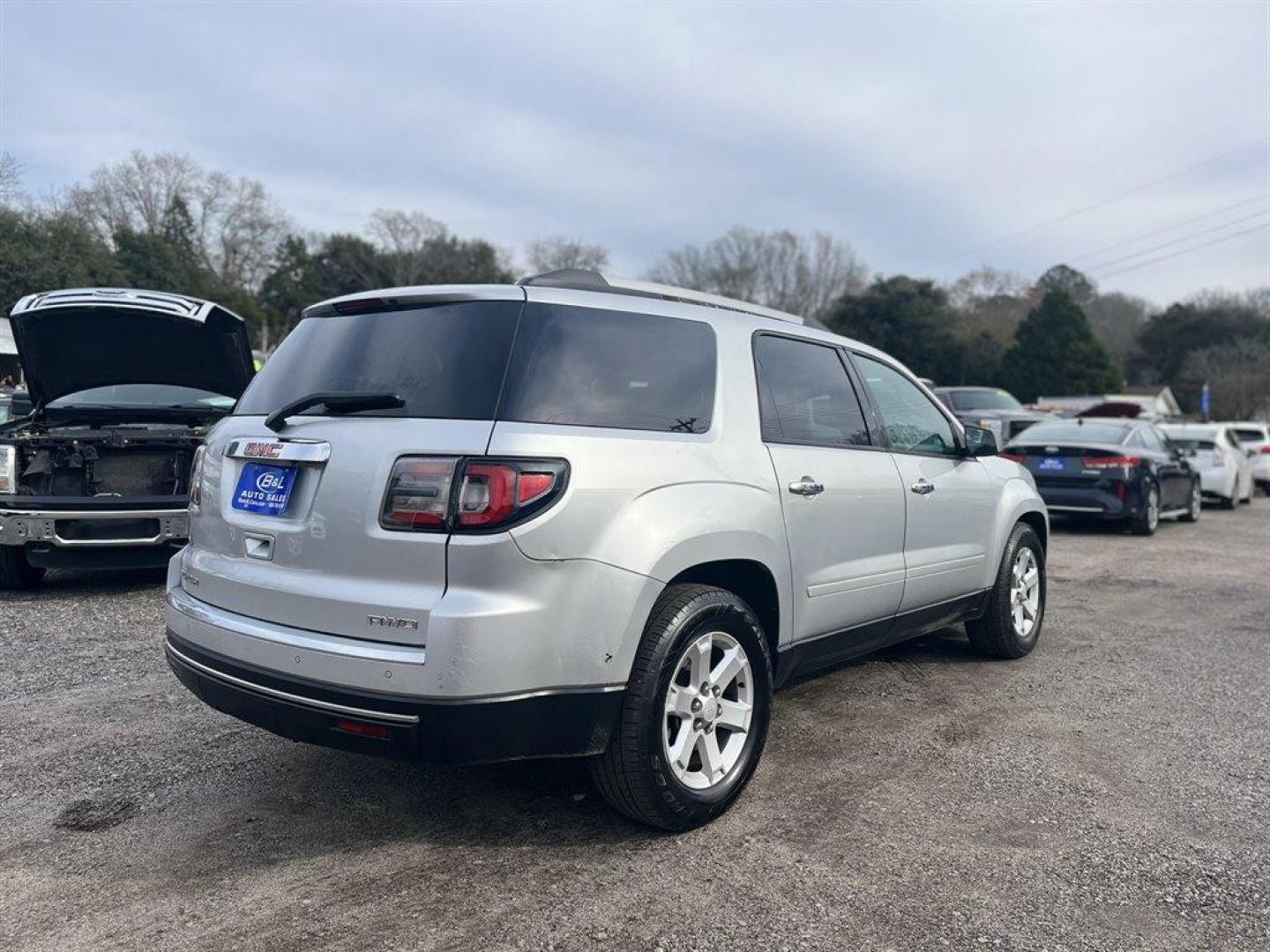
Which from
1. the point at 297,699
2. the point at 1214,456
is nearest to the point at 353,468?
the point at 297,699

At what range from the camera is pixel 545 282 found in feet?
11.1

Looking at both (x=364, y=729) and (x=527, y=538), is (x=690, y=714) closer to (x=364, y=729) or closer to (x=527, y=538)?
(x=527, y=538)

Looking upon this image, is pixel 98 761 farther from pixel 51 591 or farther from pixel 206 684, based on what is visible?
pixel 51 591

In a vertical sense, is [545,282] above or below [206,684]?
above

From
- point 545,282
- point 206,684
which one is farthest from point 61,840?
point 545,282

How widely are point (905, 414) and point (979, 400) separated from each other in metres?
17.8

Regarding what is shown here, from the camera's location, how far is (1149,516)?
12258 mm

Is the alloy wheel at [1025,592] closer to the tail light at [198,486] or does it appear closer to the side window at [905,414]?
the side window at [905,414]

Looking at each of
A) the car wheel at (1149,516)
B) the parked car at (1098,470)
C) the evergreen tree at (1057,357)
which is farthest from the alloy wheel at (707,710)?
the evergreen tree at (1057,357)

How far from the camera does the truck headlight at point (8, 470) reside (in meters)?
6.62

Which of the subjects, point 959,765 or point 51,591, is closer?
point 959,765

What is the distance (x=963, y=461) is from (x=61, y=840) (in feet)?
14.1

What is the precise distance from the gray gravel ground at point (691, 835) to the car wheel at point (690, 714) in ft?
0.50

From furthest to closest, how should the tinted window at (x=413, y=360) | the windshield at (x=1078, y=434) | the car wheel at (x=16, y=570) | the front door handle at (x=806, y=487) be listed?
1. the windshield at (x=1078, y=434)
2. the car wheel at (x=16, y=570)
3. the front door handle at (x=806, y=487)
4. the tinted window at (x=413, y=360)
